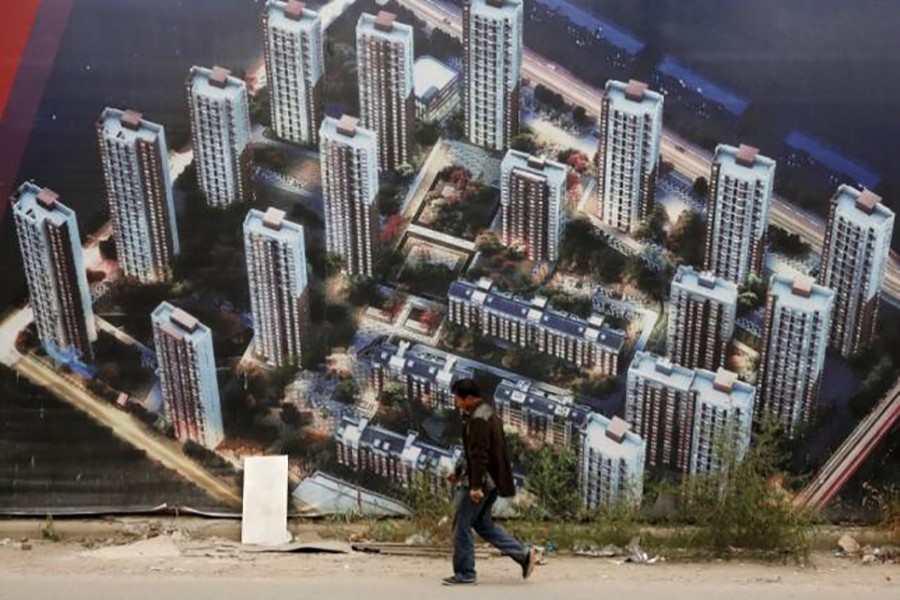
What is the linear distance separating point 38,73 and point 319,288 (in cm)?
214

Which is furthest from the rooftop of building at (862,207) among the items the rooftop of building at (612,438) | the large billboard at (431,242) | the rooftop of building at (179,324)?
the rooftop of building at (179,324)

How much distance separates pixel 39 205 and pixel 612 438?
376cm

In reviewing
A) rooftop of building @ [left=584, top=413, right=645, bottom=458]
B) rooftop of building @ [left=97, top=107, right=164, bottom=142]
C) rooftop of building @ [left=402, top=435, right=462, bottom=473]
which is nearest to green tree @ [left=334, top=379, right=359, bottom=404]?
rooftop of building @ [left=402, top=435, right=462, bottom=473]

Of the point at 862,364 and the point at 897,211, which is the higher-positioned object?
the point at 897,211

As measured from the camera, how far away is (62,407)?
8688mm

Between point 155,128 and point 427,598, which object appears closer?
point 427,598

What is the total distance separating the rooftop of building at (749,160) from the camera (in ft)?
27.5

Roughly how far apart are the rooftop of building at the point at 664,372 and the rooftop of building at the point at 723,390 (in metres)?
0.06

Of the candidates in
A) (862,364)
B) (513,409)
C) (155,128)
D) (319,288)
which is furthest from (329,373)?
(862,364)

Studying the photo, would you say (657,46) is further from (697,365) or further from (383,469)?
(383,469)

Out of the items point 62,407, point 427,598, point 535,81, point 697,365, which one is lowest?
point 62,407

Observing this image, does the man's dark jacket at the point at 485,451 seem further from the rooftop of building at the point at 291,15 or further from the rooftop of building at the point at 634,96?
the rooftop of building at the point at 291,15

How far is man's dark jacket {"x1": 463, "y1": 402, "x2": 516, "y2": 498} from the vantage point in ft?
22.2

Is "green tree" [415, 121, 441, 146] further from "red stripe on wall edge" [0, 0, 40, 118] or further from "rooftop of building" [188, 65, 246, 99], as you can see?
"red stripe on wall edge" [0, 0, 40, 118]
